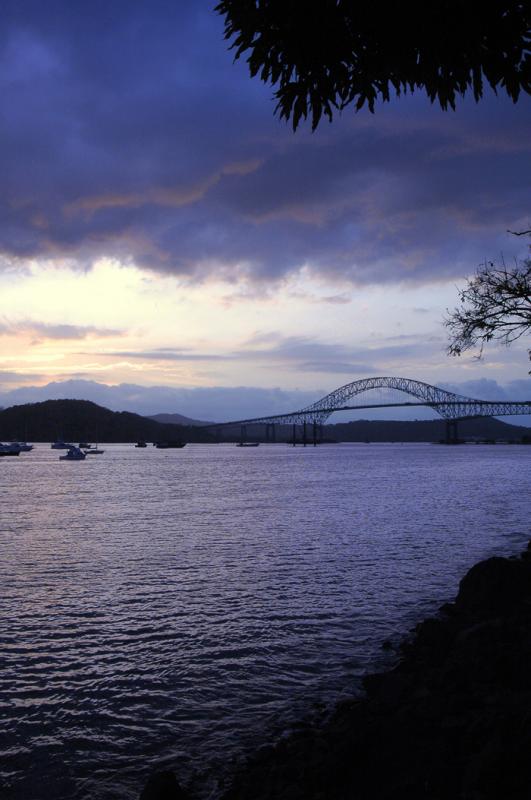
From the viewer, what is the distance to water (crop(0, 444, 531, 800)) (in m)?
7.80

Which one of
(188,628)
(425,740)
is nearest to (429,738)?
(425,740)

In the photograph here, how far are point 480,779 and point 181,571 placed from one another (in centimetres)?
1508

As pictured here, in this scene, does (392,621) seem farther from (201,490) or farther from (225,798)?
(201,490)

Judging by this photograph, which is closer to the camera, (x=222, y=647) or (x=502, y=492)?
(x=222, y=647)

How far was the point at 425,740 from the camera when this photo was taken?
6242mm

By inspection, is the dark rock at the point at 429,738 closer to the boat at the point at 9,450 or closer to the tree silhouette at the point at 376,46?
the tree silhouette at the point at 376,46

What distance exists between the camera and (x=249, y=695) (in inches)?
371

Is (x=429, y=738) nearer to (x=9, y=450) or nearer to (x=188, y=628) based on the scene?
(x=188, y=628)

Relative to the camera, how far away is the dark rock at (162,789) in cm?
552

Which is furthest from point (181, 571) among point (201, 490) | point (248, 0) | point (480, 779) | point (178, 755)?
point (201, 490)

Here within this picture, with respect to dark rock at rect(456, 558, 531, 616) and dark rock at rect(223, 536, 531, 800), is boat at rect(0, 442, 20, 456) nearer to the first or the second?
dark rock at rect(456, 558, 531, 616)

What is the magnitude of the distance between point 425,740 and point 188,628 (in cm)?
771

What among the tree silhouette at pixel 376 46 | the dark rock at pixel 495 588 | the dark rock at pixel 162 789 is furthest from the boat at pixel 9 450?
the tree silhouette at pixel 376 46

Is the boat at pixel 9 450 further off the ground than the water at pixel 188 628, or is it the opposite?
the water at pixel 188 628
